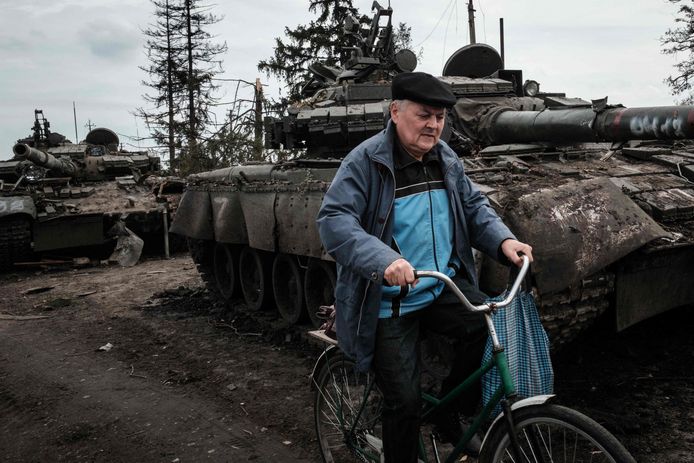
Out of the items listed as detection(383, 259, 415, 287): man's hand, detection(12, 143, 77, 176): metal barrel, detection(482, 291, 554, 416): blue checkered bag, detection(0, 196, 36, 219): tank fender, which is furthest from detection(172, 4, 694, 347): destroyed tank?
detection(12, 143, 77, 176): metal barrel

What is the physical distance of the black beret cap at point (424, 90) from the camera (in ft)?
8.44

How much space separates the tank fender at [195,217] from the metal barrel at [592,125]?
11.6 feet

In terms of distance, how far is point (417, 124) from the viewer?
2648mm

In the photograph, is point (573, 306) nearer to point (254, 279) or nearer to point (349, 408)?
point (349, 408)

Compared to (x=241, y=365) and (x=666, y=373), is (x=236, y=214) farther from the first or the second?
(x=666, y=373)

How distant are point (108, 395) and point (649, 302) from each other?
3933 millimetres

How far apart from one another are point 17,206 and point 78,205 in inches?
43.8

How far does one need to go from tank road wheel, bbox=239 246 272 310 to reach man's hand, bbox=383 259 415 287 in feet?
17.6

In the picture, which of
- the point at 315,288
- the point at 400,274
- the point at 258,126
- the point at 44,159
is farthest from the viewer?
the point at 258,126

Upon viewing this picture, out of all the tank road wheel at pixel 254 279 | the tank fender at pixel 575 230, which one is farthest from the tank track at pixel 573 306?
the tank road wheel at pixel 254 279

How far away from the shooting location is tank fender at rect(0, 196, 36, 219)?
36.2 ft

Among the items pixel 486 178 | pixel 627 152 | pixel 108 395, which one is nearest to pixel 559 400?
pixel 486 178

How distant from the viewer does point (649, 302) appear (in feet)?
14.9

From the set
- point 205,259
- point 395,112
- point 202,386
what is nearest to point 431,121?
point 395,112
